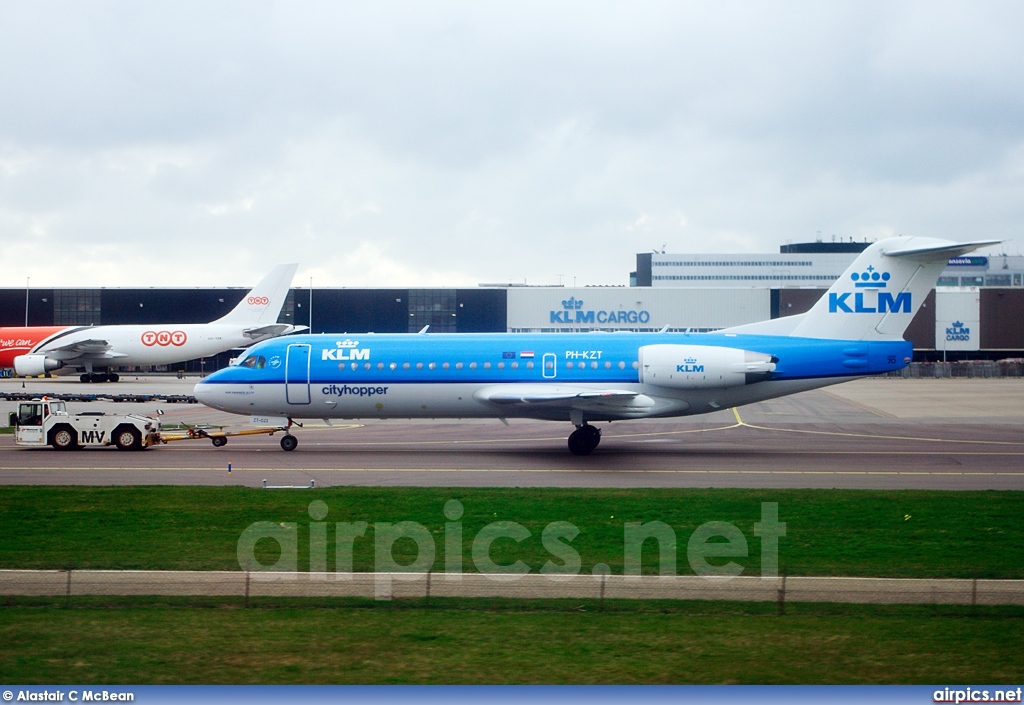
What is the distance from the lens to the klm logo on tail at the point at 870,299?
27908mm

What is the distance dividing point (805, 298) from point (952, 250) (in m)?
57.5

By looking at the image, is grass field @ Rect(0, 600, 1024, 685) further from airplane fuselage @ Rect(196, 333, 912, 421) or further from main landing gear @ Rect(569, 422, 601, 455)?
main landing gear @ Rect(569, 422, 601, 455)

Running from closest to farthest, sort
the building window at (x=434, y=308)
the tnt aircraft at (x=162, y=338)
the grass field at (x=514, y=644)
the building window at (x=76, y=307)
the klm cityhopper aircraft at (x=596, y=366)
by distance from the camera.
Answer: the grass field at (x=514, y=644), the klm cityhopper aircraft at (x=596, y=366), the tnt aircraft at (x=162, y=338), the building window at (x=434, y=308), the building window at (x=76, y=307)

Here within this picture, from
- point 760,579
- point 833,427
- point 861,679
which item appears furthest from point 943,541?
point 833,427

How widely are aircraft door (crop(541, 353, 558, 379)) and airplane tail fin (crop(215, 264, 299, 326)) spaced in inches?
1766

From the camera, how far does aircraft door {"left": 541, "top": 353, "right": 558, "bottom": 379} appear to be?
1134 inches

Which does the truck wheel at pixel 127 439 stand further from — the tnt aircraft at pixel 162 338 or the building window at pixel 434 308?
the building window at pixel 434 308

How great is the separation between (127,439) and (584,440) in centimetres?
1446

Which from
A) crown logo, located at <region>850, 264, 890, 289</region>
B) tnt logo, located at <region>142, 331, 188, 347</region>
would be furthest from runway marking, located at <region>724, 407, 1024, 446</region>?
tnt logo, located at <region>142, 331, 188, 347</region>

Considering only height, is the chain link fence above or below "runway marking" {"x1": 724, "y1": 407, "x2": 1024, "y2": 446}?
above

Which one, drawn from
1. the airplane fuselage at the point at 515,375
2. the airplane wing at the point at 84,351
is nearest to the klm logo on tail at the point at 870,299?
the airplane fuselage at the point at 515,375

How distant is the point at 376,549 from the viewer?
15.1 metres

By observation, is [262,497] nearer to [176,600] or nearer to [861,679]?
[176,600]

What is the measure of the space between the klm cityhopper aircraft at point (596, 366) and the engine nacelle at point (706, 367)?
0.11ft
